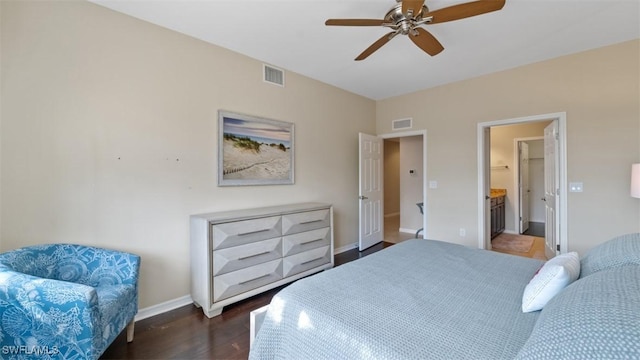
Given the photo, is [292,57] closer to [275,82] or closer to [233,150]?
[275,82]

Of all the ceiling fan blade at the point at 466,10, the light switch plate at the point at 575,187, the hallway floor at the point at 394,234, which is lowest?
the hallway floor at the point at 394,234

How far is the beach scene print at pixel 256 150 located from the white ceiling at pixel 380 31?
0.83 meters

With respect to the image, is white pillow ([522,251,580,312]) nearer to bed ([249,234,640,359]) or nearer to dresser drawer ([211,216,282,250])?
bed ([249,234,640,359])

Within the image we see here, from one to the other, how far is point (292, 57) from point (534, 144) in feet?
21.5

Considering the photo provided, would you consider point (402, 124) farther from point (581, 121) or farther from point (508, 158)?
point (508, 158)

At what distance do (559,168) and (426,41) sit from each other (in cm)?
245

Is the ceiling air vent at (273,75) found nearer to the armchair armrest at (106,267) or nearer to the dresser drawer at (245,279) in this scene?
the dresser drawer at (245,279)

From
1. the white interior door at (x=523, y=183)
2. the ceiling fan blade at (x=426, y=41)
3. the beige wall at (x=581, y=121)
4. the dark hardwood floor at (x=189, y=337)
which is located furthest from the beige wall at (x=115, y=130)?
the white interior door at (x=523, y=183)

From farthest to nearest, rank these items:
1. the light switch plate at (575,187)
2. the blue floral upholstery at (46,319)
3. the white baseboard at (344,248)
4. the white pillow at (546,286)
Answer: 1. the white baseboard at (344,248)
2. the light switch plate at (575,187)
3. the blue floral upholstery at (46,319)
4. the white pillow at (546,286)

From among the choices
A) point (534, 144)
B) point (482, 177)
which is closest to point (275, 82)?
point (482, 177)

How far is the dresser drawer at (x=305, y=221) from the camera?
2.88 metres

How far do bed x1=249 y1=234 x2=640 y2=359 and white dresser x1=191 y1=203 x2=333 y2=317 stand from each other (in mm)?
1190

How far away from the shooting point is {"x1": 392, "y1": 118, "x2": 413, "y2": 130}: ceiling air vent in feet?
14.7

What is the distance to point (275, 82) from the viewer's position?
3.35m
